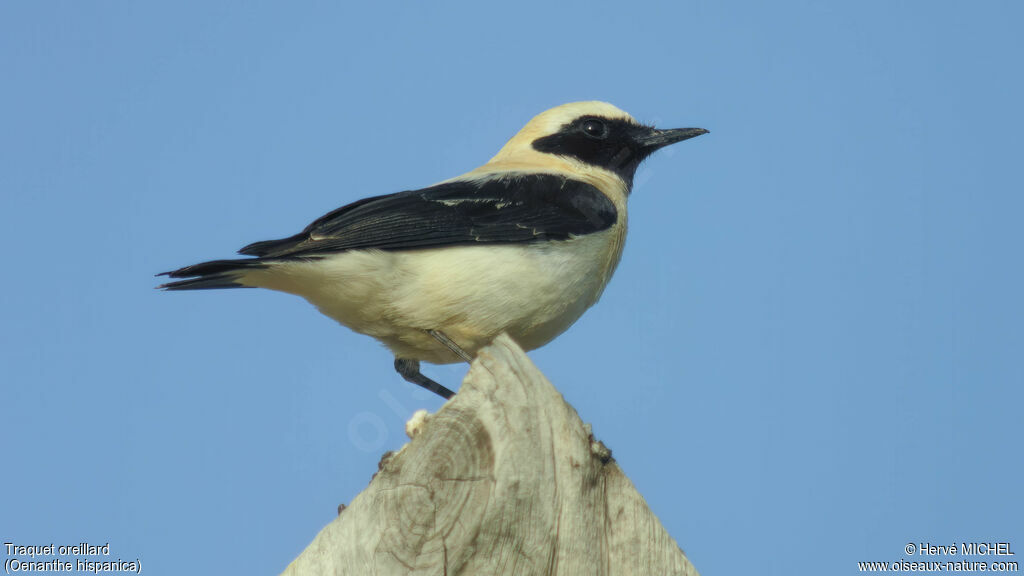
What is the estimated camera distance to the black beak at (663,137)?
27.2ft

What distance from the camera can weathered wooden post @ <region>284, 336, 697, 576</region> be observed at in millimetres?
4703

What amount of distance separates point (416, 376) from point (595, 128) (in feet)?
8.32

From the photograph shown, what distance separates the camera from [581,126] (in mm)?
8203

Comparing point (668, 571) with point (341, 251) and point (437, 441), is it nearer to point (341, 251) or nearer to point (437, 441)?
point (437, 441)

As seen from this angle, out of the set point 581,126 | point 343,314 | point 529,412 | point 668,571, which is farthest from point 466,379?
point 581,126

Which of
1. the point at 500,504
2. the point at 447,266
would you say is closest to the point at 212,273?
the point at 447,266

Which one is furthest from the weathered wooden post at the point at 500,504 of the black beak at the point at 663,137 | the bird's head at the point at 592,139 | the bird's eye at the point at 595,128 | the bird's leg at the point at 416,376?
the black beak at the point at 663,137

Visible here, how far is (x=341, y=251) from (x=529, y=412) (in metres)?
1.92

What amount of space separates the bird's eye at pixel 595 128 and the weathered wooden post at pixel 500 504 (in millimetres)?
3486

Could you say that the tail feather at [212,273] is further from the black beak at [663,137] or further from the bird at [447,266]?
the black beak at [663,137]

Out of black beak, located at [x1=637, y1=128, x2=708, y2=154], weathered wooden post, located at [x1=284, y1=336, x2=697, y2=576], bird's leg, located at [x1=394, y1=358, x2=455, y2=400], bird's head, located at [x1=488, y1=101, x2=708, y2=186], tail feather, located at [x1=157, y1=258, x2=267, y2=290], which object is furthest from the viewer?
black beak, located at [x1=637, y1=128, x2=708, y2=154]

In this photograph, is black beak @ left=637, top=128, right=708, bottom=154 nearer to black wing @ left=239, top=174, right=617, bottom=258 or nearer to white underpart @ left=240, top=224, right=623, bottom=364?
black wing @ left=239, top=174, right=617, bottom=258

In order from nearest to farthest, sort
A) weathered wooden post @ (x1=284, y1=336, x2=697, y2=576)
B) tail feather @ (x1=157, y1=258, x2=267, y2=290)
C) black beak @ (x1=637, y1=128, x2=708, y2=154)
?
1. weathered wooden post @ (x1=284, y1=336, x2=697, y2=576)
2. tail feather @ (x1=157, y1=258, x2=267, y2=290)
3. black beak @ (x1=637, y1=128, x2=708, y2=154)

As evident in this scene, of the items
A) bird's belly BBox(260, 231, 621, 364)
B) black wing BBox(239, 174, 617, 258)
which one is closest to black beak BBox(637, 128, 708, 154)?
black wing BBox(239, 174, 617, 258)
